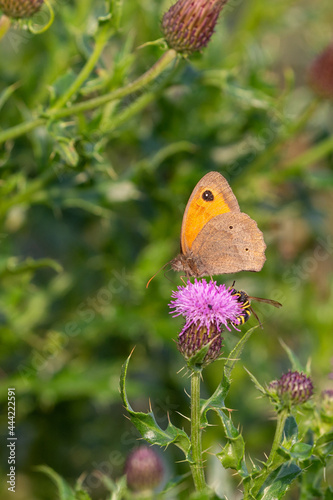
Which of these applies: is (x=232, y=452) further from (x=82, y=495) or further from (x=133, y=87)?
(x=133, y=87)

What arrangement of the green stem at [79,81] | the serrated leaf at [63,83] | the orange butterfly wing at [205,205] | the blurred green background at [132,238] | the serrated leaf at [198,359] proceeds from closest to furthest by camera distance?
the serrated leaf at [198,359], the orange butterfly wing at [205,205], the green stem at [79,81], the serrated leaf at [63,83], the blurred green background at [132,238]

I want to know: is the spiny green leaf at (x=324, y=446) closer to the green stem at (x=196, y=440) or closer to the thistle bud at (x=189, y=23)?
the green stem at (x=196, y=440)

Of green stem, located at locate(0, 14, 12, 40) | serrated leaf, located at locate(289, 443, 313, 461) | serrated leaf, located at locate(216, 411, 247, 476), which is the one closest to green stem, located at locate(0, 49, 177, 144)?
green stem, located at locate(0, 14, 12, 40)

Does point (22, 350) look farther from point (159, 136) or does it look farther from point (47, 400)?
point (159, 136)

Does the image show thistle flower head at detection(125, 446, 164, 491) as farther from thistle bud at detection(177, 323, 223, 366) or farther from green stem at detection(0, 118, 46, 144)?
green stem at detection(0, 118, 46, 144)

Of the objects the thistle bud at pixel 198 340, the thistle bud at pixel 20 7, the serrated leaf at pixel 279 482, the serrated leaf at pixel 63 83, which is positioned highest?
the thistle bud at pixel 20 7

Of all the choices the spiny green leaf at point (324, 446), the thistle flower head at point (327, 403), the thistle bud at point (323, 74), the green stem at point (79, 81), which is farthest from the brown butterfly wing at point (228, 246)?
the thistle bud at point (323, 74)

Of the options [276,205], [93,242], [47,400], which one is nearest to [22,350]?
[47,400]
